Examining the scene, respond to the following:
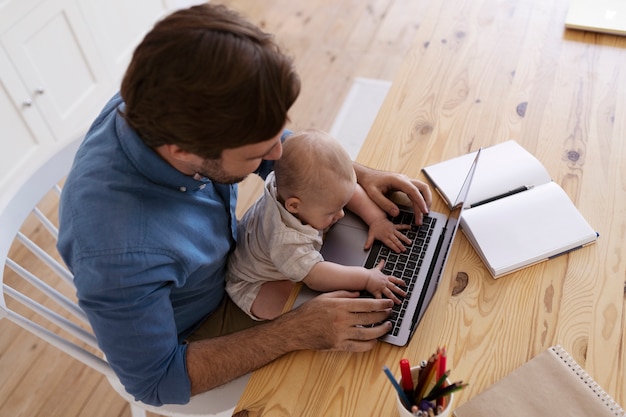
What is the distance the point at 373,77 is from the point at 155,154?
1969 millimetres

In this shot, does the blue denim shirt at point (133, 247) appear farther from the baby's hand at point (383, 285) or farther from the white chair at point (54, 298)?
the baby's hand at point (383, 285)

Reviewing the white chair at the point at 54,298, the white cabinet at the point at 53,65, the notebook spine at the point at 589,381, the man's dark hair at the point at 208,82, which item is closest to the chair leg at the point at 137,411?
the white chair at the point at 54,298

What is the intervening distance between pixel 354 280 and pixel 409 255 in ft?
0.41

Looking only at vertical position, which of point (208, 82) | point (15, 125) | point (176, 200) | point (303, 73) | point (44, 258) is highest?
point (208, 82)

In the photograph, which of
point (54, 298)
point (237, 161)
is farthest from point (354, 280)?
point (54, 298)

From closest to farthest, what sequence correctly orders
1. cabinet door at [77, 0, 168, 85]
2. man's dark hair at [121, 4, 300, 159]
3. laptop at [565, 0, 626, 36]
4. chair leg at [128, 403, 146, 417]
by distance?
1. man's dark hair at [121, 4, 300, 159]
2. chair leg at [128, 403, 146, 417]
3. laptop at [565, 0, 626, 36]
4. cabinet door at [77, 0, 168, 85]

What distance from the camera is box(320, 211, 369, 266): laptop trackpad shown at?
113 cm

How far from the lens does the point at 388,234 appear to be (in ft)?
3.71

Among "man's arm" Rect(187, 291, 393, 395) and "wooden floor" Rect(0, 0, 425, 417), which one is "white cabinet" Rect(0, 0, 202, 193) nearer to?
"wooden floor" Rect(0, 0, 425, 417)

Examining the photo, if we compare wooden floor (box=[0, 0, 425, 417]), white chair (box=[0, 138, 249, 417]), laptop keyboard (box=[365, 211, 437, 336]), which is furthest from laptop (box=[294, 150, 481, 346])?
wooden floor (box=[0, 0, 425, 417])

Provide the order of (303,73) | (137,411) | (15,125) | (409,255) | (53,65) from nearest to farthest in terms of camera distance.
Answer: (409,255), (137,411), (15,125), (53,65), (303,73)

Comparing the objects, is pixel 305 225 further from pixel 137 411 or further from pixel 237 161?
pixel 137 411

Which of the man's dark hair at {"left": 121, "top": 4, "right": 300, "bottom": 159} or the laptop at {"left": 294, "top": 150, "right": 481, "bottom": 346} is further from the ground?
the man's dark hair at {"left": 121, "top": 4, "right": 300, "bottom": 159}

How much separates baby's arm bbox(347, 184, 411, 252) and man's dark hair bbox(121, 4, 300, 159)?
0.32 m
